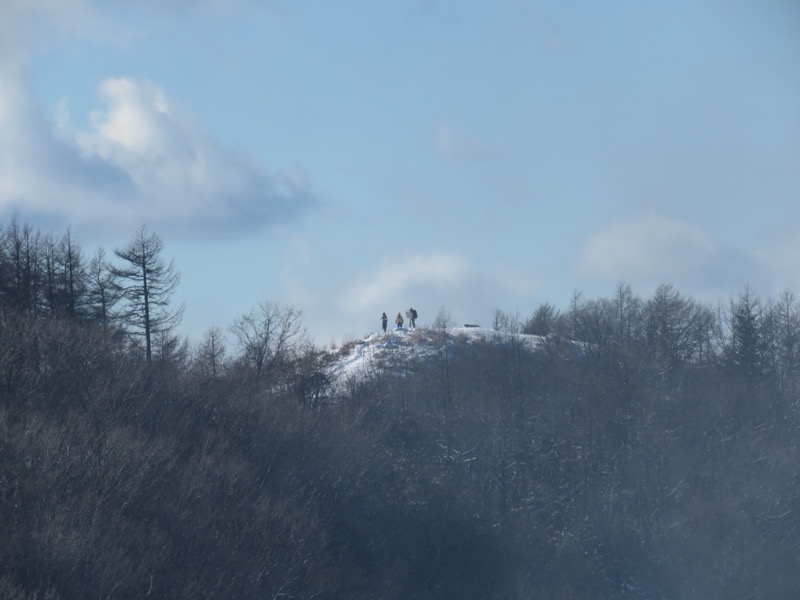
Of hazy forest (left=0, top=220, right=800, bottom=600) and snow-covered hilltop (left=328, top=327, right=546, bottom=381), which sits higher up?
snow-covered hilltop (left=328, top=327, right=546, bottom=381)

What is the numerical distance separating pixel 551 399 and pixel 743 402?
490 inches

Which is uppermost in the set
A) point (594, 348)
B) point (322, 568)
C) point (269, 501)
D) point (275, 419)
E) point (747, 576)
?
point (594, 348)

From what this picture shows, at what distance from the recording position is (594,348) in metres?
60.4

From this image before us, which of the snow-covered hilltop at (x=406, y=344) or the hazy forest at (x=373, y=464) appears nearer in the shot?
the hazy forest at (x=373, y=464)

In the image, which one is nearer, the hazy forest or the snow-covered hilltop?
the hazy forest

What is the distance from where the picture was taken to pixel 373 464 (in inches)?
1441

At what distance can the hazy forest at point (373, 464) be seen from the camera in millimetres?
21156

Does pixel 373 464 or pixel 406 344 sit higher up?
pixel 406 344

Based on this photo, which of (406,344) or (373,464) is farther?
(406,344)

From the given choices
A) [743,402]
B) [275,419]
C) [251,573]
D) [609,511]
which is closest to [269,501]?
[251,573]

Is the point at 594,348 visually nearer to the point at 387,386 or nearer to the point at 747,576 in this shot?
the point at 387,386

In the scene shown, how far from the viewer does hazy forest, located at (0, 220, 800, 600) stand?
833 inches

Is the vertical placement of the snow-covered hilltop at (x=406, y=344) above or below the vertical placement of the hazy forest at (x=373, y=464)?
above

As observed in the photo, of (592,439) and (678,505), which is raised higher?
(592,439)
